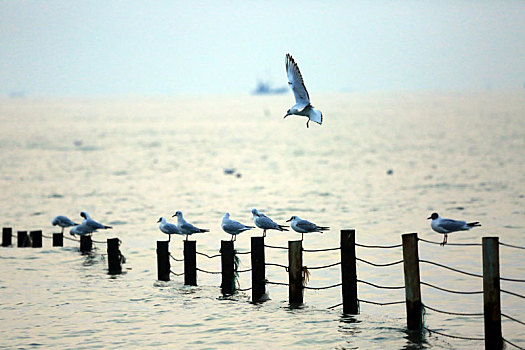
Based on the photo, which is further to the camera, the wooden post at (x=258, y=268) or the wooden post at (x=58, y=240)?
the wooden post at (x=58, y=240)

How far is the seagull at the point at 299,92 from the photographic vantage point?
15344mm

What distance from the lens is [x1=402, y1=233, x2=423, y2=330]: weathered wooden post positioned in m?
12.5

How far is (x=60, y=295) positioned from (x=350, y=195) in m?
23.8

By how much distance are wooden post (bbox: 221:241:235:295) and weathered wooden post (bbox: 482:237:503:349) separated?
5.28 metres

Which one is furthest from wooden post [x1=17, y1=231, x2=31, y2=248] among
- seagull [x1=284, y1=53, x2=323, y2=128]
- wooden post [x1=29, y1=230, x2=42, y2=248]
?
seagull [x1=284, y1=53, x2=323, y2=128]

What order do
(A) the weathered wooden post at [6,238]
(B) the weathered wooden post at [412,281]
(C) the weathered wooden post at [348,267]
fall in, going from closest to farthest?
(B) the weathered wooden post at [412,281], (C) the weathered wooden post at [348,267], (A) the weathered wooden post at [6,238]

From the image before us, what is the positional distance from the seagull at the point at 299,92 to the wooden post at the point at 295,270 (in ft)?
7.91

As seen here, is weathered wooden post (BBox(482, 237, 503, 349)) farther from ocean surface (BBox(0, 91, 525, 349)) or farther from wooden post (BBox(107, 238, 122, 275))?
wooden post (BBox(107, 238, 122, 275))

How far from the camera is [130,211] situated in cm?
3375

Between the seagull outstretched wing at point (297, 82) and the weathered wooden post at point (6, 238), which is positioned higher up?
the seagull outstretched wing at point (297, 82)

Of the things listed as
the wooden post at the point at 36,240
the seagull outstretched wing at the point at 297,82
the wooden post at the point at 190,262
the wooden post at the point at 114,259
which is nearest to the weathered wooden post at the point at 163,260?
the wooden post at the point at 190,262

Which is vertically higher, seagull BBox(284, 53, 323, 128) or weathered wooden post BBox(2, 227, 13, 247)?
seagull BBox(284, 53, 323, 128)

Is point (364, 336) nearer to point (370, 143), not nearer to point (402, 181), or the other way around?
point (402, 181)

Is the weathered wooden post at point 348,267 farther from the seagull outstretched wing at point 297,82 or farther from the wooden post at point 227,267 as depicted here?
the seagull outstretched wing at point 297,82
